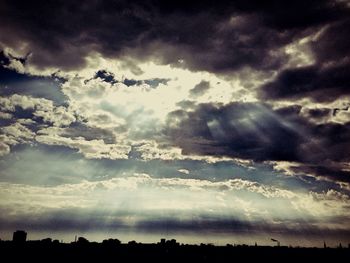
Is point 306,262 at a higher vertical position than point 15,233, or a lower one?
lower

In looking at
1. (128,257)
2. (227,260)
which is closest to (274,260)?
(227,260)

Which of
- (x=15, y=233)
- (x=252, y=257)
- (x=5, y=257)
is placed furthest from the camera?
(x=252, y=257)

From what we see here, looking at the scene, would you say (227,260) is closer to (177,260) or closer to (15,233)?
(177,260)

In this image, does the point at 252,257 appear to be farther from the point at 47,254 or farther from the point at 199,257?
the point at 47,254

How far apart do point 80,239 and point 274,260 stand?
75.9 metres

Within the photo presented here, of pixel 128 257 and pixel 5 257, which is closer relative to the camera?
pixel 5 257

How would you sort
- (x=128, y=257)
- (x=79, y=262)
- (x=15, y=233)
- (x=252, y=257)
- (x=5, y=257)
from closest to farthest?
(x=5, y=257) < (x=79, y=262) < (x=128, y=257) < (x=15, y=233) < (x=252, y=257)

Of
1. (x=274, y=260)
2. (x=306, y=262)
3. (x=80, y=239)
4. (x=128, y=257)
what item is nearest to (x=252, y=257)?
(x=274, y=260)

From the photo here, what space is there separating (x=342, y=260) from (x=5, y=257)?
401 ft

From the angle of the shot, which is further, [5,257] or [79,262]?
[79,262]

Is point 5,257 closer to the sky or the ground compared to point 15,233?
closer to the ground

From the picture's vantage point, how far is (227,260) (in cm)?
13212

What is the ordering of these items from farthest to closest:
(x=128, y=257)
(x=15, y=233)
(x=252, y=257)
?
(x=252, y=257)
(x=15, y=233)
(x=128, y=257)

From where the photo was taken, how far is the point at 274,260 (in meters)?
143
